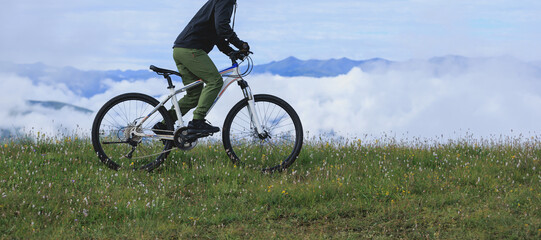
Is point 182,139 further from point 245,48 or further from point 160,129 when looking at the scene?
point 245,48

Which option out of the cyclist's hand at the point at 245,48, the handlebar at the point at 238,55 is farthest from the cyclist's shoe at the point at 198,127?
the cyclist's hand at the point at 245,48

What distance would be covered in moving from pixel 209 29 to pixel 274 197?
287 cm

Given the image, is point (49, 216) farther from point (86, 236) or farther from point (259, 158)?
point (259, 158)

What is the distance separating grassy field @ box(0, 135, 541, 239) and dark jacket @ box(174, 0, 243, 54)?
1.96 meters

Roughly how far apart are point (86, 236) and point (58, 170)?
236 centimetres

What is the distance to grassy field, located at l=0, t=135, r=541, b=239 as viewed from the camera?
637 cm

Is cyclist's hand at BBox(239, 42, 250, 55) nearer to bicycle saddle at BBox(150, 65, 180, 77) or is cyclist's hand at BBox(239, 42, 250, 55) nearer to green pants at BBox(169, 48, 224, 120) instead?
green pants at BBox(169, 48, 224, 120)

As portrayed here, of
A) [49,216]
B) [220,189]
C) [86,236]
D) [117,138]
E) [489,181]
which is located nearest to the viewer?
[86,236]

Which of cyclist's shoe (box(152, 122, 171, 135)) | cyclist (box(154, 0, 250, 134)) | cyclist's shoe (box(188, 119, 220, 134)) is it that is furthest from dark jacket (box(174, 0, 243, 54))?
cyclist's shoe (box(152, 122, 171, 135))

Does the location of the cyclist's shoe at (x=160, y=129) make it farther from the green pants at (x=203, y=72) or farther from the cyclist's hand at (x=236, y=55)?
the cyclist's hand at (x=236, y=55)

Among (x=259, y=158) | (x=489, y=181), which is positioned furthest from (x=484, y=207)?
(x=259, y=158)

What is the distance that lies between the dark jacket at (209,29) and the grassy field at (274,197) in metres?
1.96

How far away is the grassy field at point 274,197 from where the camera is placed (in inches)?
251

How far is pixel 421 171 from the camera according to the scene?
823 centimetres
